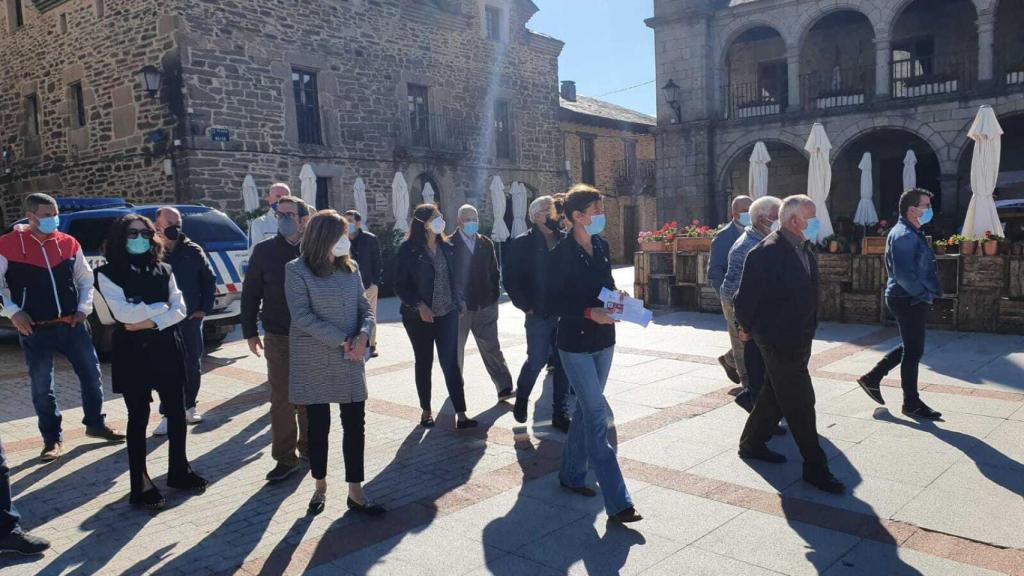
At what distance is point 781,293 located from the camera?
4.32 m

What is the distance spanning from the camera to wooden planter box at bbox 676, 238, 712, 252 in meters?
11.9

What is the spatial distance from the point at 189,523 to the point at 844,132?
18.8 meters

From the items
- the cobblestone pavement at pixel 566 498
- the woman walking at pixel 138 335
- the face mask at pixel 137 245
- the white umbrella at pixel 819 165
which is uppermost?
the white umbrella at pixel 819 165

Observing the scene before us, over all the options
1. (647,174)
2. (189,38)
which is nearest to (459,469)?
(189,38)

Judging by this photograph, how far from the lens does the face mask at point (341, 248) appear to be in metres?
4.06

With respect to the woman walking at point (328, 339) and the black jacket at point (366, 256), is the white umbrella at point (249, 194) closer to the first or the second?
the black jacket at point (366, 256)

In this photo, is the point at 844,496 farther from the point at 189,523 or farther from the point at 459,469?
the point at 189,523

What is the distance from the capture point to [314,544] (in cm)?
382

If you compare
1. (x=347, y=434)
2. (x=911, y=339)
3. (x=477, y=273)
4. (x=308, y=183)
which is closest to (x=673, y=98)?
(x=308, y=183)

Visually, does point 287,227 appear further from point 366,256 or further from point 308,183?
point 308,183

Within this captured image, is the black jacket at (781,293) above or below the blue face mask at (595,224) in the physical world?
below

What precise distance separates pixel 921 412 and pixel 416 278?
397 centimetres

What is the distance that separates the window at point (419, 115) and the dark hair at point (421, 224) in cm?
1556

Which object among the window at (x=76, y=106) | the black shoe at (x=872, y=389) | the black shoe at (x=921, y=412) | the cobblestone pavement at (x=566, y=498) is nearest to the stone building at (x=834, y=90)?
the cobblestone pavement at (x=566, y=498)
